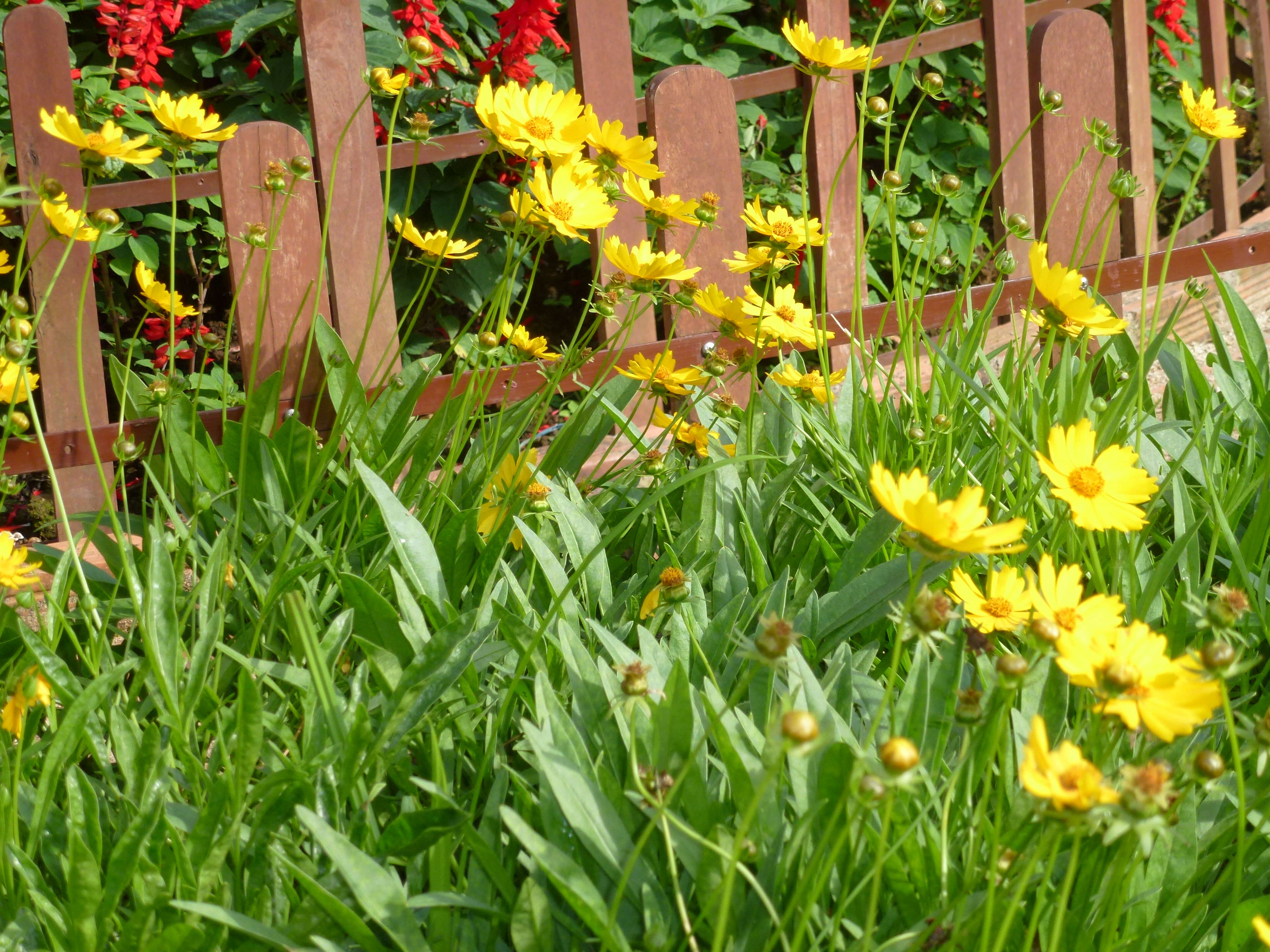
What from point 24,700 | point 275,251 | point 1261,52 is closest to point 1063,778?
point 24,700

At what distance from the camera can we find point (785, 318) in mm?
1550

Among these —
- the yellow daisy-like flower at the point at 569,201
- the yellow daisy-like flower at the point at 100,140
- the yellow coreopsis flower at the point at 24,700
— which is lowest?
the yellow coreopsis flower at the point at 24,700

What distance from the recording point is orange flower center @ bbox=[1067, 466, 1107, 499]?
0.81 meters

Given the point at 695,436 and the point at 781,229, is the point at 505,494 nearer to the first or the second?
the point at 695,436

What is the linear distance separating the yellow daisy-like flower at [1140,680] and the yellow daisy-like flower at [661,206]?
82cm

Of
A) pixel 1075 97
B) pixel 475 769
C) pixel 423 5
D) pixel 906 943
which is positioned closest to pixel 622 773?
pixel 475 769

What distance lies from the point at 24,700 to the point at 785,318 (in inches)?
39.6

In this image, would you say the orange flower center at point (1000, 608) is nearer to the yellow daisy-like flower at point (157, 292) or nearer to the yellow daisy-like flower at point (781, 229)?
the yellow daisy-like flower at point (781, 229)

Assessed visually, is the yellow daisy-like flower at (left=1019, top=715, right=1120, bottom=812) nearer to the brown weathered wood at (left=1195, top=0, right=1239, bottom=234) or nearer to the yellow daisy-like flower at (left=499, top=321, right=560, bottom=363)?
the yellow daisy-like flower at (left=499, top=321, right=560, bottom=363)

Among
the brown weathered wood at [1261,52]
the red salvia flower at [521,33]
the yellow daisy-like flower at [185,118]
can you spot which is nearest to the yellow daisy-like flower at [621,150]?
the yellow daisy-like flower at [185,118]

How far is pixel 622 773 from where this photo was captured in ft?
2.87

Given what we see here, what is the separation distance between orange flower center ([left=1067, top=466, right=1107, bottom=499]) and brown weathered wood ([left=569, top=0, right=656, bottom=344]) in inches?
46.8

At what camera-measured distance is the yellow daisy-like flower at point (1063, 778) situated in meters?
0.50

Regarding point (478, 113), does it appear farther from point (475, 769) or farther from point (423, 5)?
point (423, 5)
